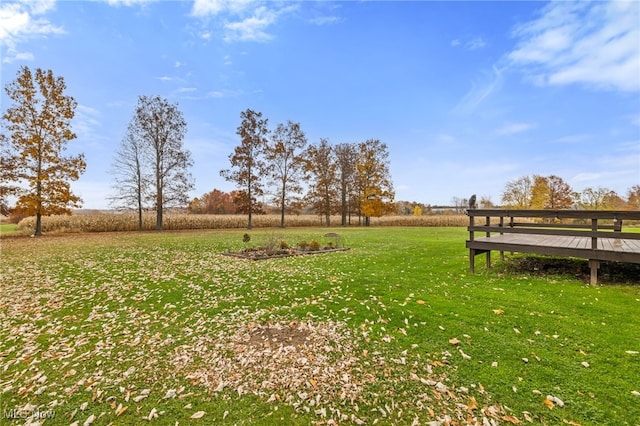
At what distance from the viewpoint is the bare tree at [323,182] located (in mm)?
35938

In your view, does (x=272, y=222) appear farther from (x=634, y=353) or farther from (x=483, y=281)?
(x=634, y=353)

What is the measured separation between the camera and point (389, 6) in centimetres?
1186

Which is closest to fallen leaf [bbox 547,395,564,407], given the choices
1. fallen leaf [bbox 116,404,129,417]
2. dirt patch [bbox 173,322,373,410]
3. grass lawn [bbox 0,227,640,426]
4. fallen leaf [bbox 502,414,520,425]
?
grass lawn [bbox 0,227,640,426]

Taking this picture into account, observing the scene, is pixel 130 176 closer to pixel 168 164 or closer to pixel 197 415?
pixel 168 164

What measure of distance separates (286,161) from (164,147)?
12.3 meters

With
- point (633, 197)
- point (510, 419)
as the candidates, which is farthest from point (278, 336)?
point (633, 197)

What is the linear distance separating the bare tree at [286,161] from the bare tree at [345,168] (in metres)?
7.02

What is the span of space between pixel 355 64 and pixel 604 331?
17.2m

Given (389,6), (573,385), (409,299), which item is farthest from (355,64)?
(573,385)

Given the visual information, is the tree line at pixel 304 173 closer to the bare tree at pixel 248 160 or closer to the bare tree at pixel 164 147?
the bare tree at pixel 248 160

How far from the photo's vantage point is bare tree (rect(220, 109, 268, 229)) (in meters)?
28.3

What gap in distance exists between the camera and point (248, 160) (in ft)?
93.5

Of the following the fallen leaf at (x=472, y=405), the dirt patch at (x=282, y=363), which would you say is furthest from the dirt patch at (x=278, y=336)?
the fallen leaf at (x=472, y=405)

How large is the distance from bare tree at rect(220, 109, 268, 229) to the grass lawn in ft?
70.6
